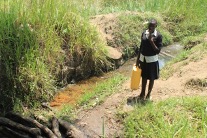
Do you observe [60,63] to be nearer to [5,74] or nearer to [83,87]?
[83,87]

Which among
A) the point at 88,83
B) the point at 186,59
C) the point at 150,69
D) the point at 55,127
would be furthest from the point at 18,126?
the point at 186,59

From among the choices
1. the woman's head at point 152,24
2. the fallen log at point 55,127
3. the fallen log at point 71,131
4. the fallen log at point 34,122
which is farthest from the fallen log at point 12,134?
the woman's head at point 152,24

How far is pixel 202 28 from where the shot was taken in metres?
10.4

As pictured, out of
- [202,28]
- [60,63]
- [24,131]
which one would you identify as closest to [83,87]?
[60,63]

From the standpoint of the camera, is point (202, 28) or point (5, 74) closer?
point (5, 74)

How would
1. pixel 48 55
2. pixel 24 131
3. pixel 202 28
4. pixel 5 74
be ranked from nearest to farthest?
pixel 24 131
pixel 5 74
pixel 48 55
pixel 202 28

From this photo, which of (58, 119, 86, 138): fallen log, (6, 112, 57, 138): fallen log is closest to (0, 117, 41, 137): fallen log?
(6, 112, 57, 138): fallen log

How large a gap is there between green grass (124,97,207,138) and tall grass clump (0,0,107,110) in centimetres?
186

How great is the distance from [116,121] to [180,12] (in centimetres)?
611

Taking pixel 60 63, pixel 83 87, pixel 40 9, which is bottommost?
pixel 83 87

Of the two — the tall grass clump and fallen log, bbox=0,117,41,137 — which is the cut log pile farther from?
the tall grass clump

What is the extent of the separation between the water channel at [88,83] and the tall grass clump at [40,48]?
0.60ft

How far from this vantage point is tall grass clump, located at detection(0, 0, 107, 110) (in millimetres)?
6055

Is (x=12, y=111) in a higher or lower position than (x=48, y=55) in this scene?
lower
